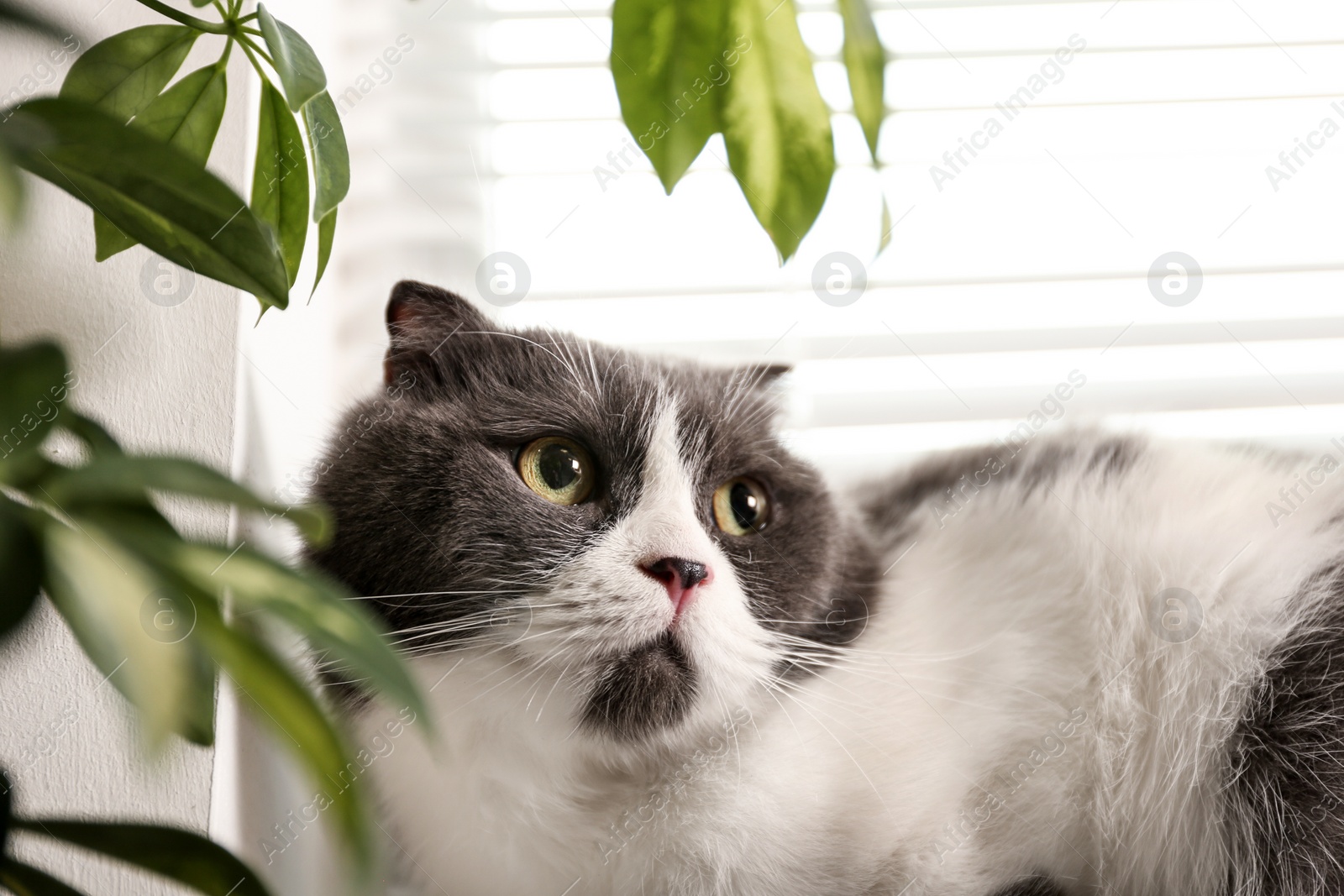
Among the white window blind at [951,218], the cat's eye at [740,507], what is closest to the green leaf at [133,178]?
the cat's eye at [740,507]

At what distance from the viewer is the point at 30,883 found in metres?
0.44

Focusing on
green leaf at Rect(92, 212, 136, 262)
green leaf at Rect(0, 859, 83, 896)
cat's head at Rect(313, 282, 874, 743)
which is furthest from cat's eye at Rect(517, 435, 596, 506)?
green leaf at Rect(0, 859, 83, 896)

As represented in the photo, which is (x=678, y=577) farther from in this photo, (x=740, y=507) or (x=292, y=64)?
(x=292, y=64)

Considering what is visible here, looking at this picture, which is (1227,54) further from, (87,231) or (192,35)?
(87,231)

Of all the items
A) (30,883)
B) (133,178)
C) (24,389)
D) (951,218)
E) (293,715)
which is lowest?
(30,883)

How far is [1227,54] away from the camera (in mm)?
1376

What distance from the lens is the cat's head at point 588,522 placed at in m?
0.76

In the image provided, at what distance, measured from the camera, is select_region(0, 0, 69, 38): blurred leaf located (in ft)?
1.27

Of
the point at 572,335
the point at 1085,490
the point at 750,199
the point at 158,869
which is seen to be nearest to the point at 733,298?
the point at 572,335

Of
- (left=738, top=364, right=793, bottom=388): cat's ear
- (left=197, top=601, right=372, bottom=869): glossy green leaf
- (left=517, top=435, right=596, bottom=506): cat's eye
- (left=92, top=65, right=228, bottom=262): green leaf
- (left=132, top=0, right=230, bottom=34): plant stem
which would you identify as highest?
(left=132, top=0, right=230, bottom=34): plant stem

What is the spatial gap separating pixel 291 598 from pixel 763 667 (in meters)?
0.57

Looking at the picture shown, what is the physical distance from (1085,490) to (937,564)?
0.59 feet

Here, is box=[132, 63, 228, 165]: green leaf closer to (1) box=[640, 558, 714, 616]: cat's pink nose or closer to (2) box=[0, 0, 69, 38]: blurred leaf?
(2) box=[0, 0, 69, 38]: blurred leaf

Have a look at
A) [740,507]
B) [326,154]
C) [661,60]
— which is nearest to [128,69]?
[326,154]
